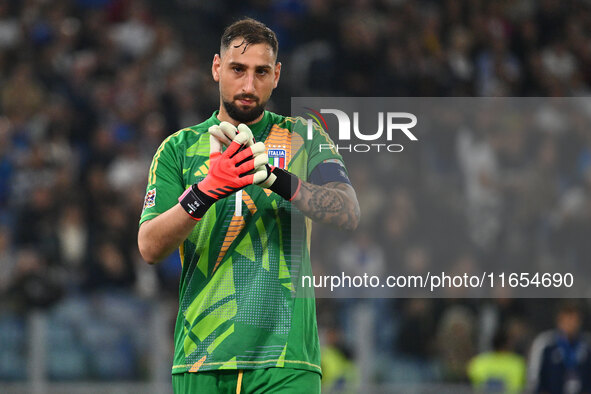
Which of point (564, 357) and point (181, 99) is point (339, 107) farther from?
point (181, 99)

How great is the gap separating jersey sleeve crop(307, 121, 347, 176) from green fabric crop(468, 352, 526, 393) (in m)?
5.71

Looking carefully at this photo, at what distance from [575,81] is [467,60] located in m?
1.65

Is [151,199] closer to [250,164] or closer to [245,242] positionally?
[245,242]

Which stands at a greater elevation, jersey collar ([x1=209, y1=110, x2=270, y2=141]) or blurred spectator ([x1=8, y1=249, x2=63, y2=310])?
blurred spectator ([x1=8, y1=249, x2=63, y2=310])

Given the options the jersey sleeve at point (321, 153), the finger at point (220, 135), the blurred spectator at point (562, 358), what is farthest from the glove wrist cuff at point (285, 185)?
the blurred spectator at point (562, 358)

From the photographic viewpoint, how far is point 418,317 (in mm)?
8359

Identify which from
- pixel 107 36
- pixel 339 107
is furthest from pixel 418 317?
pixel 107 36

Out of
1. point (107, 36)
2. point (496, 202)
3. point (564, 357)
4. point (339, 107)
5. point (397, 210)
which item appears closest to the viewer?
point (339, 107)

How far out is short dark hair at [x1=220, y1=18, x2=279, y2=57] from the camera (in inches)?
149

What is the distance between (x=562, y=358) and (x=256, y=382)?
6268 mm

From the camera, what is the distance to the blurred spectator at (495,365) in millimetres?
9008

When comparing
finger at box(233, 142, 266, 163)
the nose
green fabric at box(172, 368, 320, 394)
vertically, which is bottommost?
green fabric at box(172, 368, 320, 394)

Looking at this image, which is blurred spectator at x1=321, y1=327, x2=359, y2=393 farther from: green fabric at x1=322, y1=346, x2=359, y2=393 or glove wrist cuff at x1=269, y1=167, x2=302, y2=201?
glove wrist cuff at x1=269, y1=167, x2=302, y2=201

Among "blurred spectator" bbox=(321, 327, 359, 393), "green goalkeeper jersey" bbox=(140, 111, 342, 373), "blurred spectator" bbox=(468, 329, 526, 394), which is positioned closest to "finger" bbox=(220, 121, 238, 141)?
"green goalkeeper jersey" bbox=(140, 111, 342, 373)
